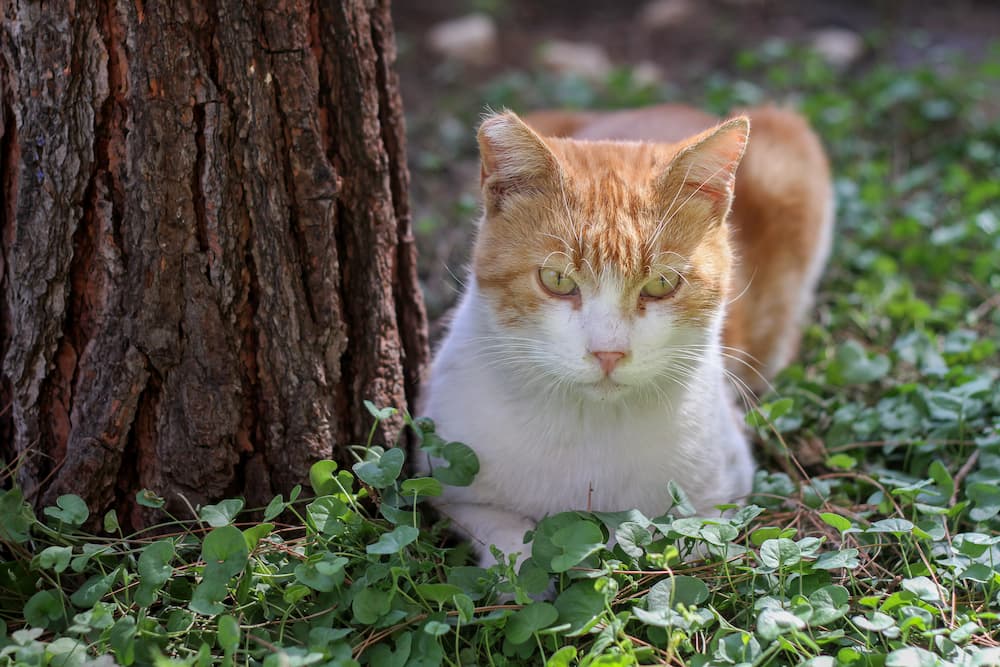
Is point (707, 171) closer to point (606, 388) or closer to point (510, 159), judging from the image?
point (510, 159)

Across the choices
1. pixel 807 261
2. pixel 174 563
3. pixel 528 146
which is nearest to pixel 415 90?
pixel 807 261

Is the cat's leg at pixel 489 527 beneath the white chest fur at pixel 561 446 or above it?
beneath

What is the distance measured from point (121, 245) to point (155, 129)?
0.28 meters

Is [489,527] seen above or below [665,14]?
below

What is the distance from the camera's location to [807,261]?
3.54m

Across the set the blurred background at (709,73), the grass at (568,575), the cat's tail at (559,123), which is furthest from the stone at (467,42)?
the grass at (568,575)

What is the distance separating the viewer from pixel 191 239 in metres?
2.02

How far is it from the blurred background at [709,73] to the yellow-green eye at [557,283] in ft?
4.50

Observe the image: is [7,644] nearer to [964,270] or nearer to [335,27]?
[335,27]

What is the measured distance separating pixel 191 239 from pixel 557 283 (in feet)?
2.64

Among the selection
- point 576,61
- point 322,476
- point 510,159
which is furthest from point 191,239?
point 576,61

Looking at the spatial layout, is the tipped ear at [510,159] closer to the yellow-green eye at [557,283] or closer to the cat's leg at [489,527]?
the yellow-green eye at [557,283]

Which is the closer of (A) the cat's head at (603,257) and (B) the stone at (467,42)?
(A) the cat's head at (603,257)

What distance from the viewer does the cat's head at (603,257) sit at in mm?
1965
